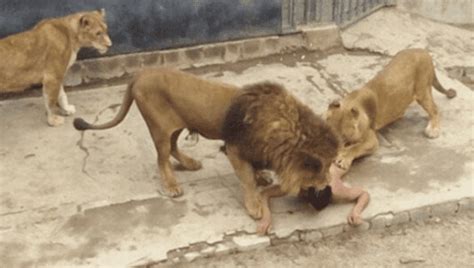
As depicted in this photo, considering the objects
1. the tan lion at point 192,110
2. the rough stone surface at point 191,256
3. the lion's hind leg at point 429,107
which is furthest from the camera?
the lion's hind leg at point 429,107

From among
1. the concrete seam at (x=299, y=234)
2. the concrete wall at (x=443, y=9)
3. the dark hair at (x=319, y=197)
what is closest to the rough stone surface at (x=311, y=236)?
the concrete seam at (x=299, y=234)

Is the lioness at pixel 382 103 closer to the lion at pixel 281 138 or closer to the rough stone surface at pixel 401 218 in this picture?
the rough stone surface at pixel 401 218

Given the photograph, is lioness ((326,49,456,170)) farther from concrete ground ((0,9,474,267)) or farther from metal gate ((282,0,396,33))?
metal gate ((282,0,396,33))

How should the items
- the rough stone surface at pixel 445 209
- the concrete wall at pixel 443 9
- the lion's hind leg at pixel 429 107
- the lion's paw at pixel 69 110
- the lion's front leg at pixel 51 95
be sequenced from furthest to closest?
the concrete wall at pixel 443 9 < the lion's paw at pixel 69 110 < the lion's front leg at pixel 51 95 < the lion's hind leg at pixel 429 107 < the rough stone surface at pixel 445 209

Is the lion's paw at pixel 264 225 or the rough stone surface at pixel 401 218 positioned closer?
the lion's paw at pixel 264 225

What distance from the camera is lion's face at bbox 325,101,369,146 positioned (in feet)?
19.5

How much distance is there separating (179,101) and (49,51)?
5.46 ft

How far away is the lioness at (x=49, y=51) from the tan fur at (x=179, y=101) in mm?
1316

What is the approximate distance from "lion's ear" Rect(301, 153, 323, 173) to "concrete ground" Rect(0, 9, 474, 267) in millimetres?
510

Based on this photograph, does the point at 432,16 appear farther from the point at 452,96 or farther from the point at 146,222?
the point at 146,222

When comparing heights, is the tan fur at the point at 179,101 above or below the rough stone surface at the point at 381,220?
above

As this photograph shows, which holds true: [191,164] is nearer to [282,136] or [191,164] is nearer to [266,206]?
[266,206]

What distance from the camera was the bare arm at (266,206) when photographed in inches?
213

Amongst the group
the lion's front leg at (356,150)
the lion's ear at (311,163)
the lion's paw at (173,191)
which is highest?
the lion's ear at (311,163)
